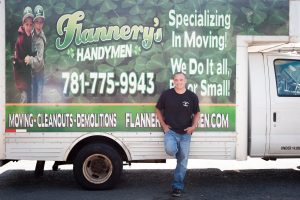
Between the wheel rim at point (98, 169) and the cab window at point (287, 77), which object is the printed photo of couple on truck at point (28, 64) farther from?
the cab window at point (287, 77)

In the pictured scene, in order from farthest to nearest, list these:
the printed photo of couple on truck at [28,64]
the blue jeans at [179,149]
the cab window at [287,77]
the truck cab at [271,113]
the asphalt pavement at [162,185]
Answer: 1. the cab window at [287,77]
2. the truck cab at [271,113]
3. the asphalt pavement at [162,185]
4. the printed photo of couple on truck at [28,64]
5. the blue jeans at [179,149]

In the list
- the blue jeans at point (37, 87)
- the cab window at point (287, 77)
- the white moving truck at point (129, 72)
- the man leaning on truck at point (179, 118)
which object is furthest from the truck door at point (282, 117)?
the blue jeans at point (37, 87)

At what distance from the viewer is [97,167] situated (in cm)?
665

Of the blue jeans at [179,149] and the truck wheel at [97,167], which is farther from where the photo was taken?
the truck wheel at [97,167]

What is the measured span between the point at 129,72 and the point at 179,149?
4.24 feet

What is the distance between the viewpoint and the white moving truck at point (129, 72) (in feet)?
21.0

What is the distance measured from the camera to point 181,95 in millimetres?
6371

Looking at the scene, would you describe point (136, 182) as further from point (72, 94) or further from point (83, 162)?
point (72, 94)

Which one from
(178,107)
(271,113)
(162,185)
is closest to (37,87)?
(178,107)

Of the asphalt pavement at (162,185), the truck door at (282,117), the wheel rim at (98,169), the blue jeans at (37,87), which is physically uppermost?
the blue jeans at (37,87)

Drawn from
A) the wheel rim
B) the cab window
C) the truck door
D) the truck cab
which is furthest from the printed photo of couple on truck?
the cab window

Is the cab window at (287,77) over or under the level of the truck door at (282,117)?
over

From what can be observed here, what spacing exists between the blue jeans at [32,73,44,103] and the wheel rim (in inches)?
Answer: 44.4

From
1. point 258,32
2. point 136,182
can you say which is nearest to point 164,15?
point 258,32
